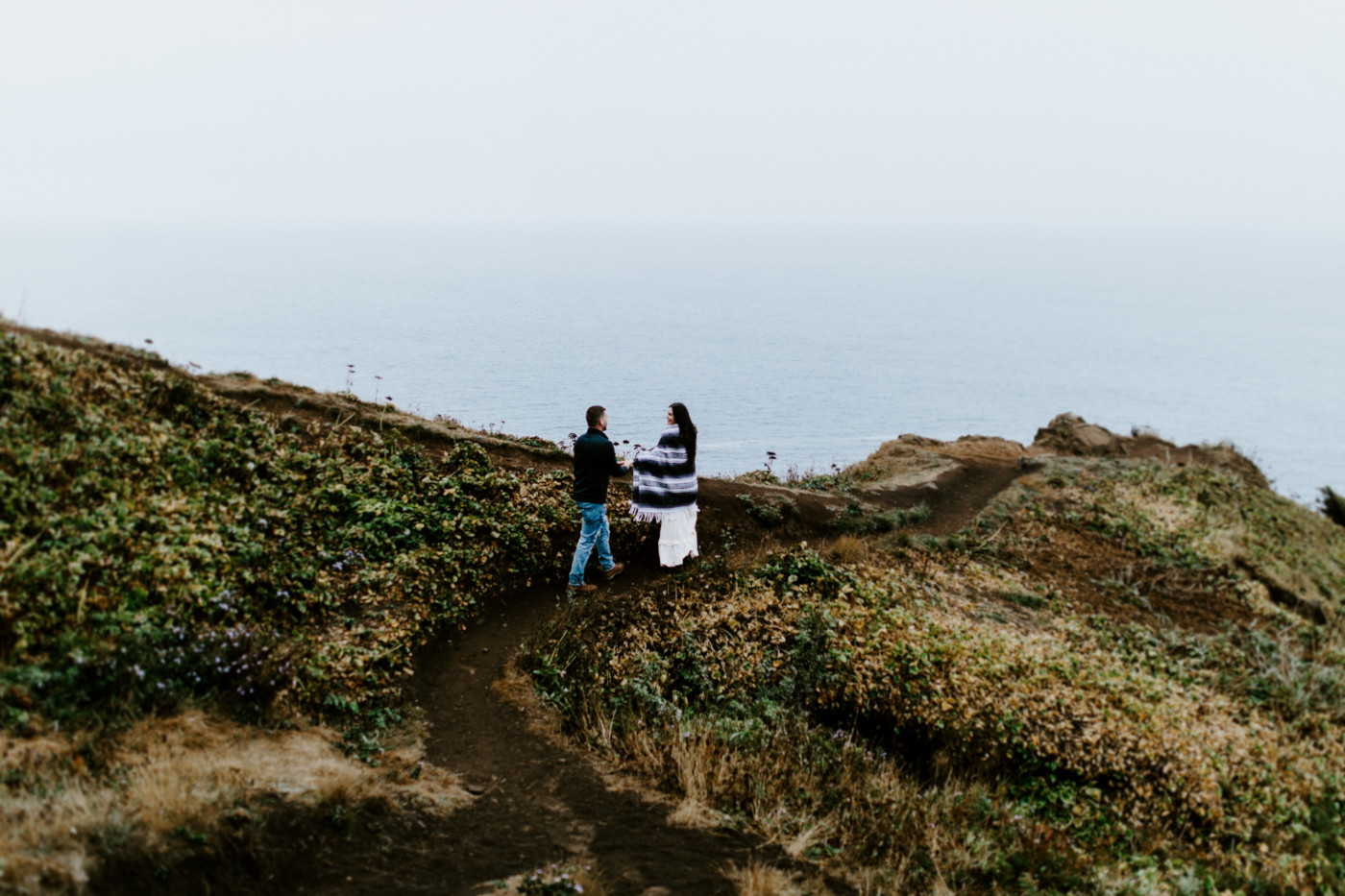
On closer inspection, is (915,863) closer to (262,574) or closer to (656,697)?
(656,697)

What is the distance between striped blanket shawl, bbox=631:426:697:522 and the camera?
12.5m

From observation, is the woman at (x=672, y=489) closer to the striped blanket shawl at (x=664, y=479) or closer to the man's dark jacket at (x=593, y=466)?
the striped blanket shawl at (x=664, y=479)

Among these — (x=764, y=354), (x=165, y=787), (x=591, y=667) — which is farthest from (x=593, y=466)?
(x=764, y=354)

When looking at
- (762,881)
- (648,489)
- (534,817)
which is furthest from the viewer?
(648,489)

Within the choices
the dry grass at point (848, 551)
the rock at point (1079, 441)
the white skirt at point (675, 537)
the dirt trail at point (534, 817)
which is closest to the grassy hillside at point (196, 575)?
the dirt trail at point (534, 817)

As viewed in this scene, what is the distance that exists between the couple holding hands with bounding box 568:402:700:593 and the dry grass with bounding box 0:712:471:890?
14.0 ft

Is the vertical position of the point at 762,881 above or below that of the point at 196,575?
below

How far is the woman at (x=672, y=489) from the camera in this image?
12438 millimetres

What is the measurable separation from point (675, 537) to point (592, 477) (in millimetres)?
2338

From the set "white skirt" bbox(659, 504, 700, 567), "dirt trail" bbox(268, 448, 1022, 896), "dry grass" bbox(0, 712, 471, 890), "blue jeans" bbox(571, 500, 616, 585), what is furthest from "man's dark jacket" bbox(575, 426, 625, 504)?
"dry grass" bbox(0, 712, 471, 890)

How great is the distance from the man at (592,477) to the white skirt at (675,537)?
1.42m

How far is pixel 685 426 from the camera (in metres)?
12.3

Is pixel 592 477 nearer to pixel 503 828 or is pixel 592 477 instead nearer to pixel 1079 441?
pixel 503 828

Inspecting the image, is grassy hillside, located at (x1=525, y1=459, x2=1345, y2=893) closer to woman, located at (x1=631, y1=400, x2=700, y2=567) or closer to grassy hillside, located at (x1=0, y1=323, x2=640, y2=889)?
woman, located at (x1=631, y1=400, x2=700, y2=567)
